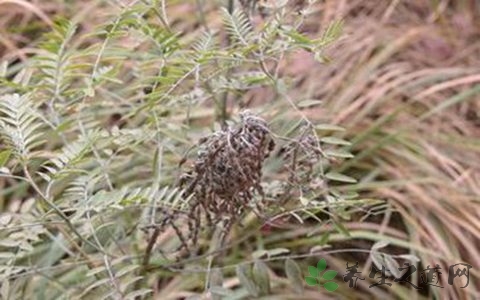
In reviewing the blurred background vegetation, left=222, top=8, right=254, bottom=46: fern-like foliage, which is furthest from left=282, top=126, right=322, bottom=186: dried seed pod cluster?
left=222, top=8, right=254, bottom=46: fern-like foliage

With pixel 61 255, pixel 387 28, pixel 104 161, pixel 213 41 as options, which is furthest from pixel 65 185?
pixel 387 28

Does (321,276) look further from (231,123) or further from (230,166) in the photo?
(230,166)

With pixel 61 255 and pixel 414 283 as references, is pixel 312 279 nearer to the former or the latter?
pixel 414 283

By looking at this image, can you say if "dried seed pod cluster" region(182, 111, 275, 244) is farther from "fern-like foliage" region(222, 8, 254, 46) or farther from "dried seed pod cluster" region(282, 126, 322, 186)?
"fern-like foliage" region(222, 8, 254, 46)

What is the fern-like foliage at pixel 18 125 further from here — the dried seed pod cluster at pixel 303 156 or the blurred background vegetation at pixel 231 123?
the dried seed pod cluster at pixel 303 156

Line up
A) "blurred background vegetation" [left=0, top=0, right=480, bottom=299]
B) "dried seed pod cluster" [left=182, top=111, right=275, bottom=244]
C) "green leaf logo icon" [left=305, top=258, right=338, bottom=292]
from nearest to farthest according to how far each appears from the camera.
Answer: "dried seed pod cluster" [left=182, top=111, right=275, bottom=244], "blurred background vegetation" [left=0, top=0, right=480, bottom=299], "green leaf logo icon" [left=305, top=258, right=338, bottom=292]

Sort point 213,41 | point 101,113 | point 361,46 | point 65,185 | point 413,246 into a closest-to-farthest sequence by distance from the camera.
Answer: point 213,41 < point 413,246 < point 65,185 < point 101,113 < point 361,46
